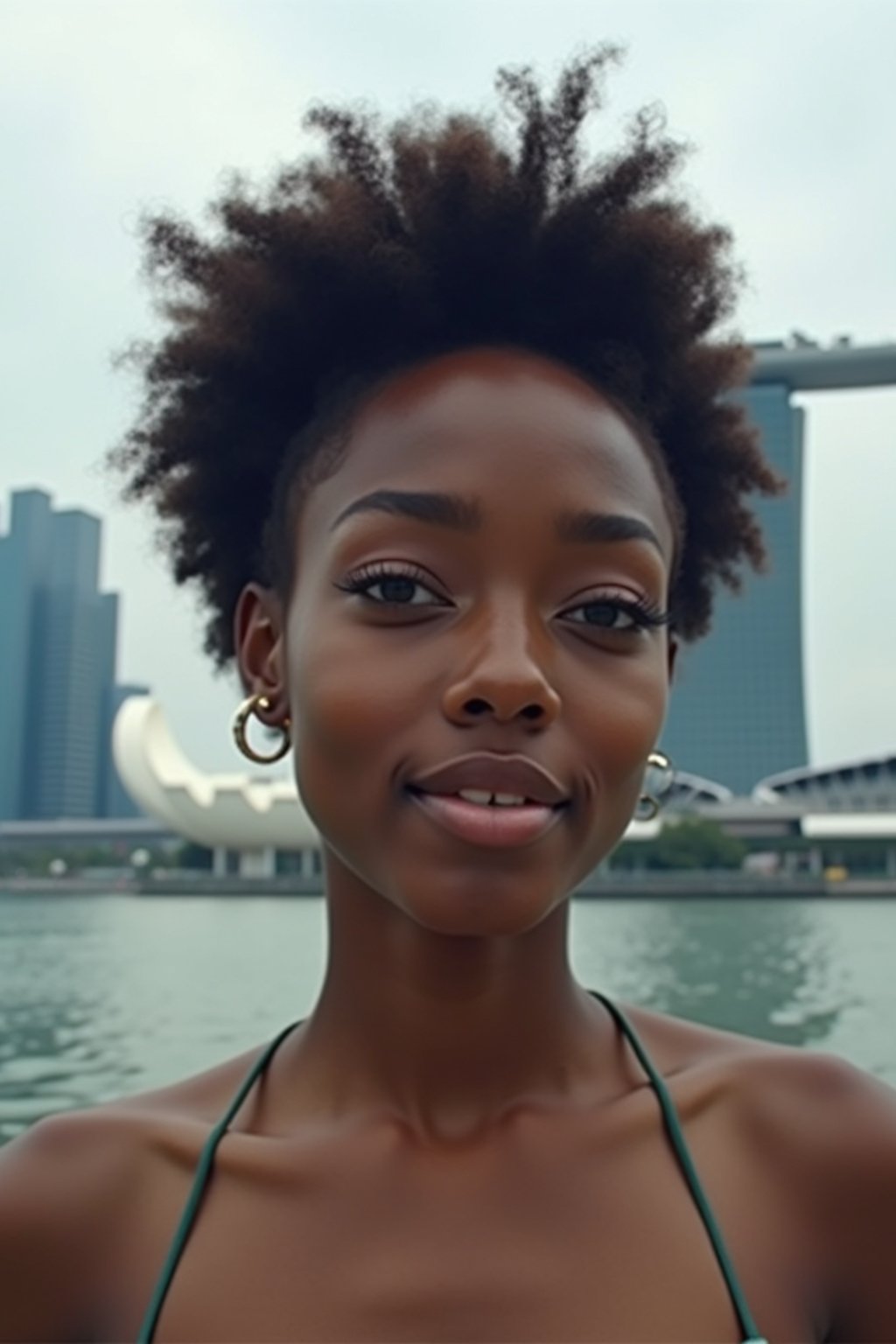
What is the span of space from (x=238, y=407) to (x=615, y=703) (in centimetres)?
53

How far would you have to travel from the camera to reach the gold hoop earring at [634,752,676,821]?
120 centimetres

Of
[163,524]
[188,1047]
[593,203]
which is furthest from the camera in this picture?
[188,1047]

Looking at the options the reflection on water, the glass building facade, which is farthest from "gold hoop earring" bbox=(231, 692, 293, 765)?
the glass building facade

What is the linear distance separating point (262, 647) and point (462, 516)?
0.32 meters

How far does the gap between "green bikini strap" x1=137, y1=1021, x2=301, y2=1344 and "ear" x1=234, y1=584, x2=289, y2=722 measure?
0.34 metres

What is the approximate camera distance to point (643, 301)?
1.29m

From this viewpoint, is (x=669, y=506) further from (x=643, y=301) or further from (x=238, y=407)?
(x=238, y=407)

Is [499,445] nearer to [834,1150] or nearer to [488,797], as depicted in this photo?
[488,797]

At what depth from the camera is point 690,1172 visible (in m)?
1.07

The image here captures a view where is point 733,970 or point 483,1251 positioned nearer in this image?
point 483,1251

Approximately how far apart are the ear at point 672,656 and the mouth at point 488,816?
323mm

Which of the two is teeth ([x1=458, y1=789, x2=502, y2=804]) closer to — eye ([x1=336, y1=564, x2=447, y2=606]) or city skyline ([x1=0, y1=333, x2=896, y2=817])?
eye ([x1=336, y1=564, x2=447, y2=606])

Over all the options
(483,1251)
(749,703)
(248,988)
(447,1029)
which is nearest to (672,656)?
(447,1029)

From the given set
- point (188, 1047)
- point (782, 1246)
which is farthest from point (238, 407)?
point (188, 1047)
